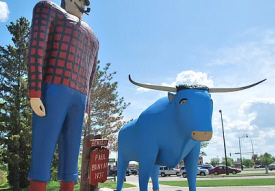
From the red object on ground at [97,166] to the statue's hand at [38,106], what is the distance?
3.61ft

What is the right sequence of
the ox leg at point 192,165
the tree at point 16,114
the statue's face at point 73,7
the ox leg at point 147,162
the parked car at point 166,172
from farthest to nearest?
the parked car at point 166,172 → the tree at point 16,114 → the ox leg at point 192,165 → the ox leg at point 147,162 → the statue's face at point 73,7

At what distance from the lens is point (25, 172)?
1431 cm

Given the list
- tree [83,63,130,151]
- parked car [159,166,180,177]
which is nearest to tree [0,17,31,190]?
tree [83,63,130,151]

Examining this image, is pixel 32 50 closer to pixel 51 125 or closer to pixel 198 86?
pixel 51 125

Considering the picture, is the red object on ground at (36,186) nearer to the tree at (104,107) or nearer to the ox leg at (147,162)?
the ox leg at (147,162)

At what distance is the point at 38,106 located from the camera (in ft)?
11.2

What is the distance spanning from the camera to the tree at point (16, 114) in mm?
13531

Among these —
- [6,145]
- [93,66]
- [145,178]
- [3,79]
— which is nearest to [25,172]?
[6,145]

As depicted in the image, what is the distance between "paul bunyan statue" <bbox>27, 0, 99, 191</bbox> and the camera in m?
3.45

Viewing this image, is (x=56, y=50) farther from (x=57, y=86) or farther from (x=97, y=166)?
(x=97, y=166)

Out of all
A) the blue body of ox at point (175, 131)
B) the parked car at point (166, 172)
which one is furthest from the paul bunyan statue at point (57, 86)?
the parked car at point (166, 172)

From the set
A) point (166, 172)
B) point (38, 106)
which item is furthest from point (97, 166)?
point (166, 172)

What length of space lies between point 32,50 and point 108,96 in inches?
623

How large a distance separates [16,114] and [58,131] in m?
11.1
